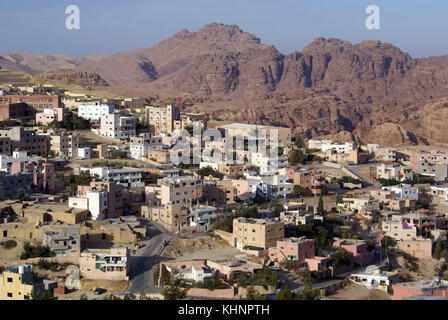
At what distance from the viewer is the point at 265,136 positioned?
4056 centimetres

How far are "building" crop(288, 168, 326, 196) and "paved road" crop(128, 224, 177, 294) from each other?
8125mm

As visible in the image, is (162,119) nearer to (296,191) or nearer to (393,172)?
(393,172)

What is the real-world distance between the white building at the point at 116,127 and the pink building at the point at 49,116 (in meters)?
2.09

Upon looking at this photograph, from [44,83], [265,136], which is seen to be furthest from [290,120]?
[265,136]

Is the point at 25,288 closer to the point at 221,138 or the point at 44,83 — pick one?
the point at 221,138

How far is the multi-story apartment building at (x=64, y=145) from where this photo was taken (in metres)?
33.3

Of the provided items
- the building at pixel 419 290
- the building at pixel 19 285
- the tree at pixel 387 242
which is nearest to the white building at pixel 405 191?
the tree at pixel 387 242

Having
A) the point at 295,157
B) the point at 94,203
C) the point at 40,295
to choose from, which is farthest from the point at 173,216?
the point at 295,157

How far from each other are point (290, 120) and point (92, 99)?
86.4 ft

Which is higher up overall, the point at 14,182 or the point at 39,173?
the point at 39,173

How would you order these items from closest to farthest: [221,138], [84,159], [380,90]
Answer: [84,159] < [221,138] < [380,90]

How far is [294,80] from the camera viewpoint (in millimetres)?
101188

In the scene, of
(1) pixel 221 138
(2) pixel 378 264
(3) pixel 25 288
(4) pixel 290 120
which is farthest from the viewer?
(4) pixel 290 120

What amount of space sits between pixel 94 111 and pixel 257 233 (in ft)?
67.3
